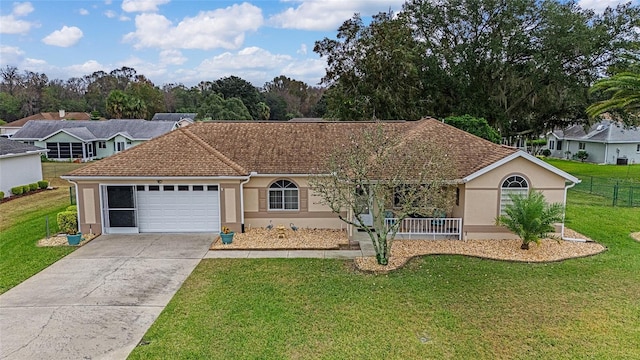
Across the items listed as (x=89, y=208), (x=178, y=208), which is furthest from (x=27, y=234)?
(x=178, y=208)

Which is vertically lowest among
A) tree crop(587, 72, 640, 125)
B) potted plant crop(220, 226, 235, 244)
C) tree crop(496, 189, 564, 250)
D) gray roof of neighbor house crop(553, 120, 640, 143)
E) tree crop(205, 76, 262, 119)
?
potted plant crop(220, 226, 235, 244)

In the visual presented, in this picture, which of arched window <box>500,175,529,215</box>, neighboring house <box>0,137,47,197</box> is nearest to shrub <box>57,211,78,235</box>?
neighboring house <box>0,137,47,197</box>

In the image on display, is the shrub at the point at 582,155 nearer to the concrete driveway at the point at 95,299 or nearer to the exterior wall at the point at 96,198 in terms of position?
the exterior wall at the point at 96,198

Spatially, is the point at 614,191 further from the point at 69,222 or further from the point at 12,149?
the point at 12,149

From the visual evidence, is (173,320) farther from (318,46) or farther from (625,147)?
(625,147)

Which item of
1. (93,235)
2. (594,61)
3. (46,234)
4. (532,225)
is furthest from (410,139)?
(594,61)

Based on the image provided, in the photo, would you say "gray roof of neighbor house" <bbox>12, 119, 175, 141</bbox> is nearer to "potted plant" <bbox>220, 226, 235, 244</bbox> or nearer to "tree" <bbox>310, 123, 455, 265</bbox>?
"potted plant" <bbox>220, 226, 235, 244</bbox>
